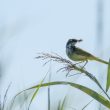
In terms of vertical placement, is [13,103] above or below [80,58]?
below

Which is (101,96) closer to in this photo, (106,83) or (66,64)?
(106,83)

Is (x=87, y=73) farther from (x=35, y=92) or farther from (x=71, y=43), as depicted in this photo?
(x=71, y=43)

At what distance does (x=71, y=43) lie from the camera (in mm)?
1790

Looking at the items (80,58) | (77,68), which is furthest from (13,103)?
(80,58)

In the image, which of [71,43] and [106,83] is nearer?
[106,83]

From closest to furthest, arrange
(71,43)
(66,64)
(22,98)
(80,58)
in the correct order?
(66,64), (22,98), (80,58), (71,43)

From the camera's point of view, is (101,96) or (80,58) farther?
(80,58)

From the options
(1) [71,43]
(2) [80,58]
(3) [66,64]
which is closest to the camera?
(3) [66,64]

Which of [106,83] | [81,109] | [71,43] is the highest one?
[71,43]

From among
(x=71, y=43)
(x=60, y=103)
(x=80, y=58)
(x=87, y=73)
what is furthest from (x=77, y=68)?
(x=71, y=43)

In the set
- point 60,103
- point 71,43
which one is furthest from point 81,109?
point 71,43

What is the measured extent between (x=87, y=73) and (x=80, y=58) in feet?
0.96

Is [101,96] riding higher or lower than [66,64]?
lower

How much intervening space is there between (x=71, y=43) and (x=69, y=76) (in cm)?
36
